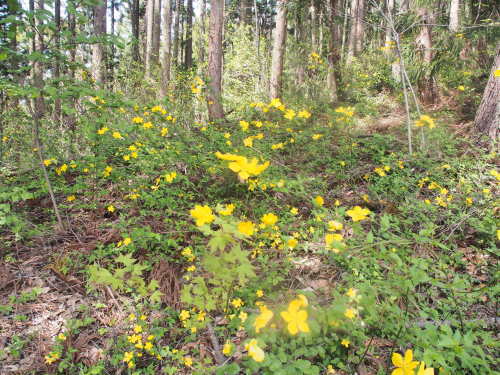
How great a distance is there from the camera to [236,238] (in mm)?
1227

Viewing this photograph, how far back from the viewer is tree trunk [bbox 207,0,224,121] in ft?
15.0

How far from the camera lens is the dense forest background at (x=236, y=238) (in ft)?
4.15

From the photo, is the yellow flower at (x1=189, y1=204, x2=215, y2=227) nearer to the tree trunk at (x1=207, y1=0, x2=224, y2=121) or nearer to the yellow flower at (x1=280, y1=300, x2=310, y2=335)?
the yellow flower at (x1=280, y1=300, x2=310, y2=335)

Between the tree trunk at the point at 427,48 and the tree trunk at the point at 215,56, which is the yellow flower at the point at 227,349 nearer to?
the tree trunk at the point at 215,56

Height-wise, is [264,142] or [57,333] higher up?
[264,142]

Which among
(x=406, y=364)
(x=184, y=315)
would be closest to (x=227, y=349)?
(x=184, y=315)

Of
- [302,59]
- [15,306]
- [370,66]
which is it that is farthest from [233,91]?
[15,306]

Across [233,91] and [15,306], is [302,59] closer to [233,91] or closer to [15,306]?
[233,91]

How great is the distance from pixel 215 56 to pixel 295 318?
4.61 metres

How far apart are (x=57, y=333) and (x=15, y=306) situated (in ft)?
1.32

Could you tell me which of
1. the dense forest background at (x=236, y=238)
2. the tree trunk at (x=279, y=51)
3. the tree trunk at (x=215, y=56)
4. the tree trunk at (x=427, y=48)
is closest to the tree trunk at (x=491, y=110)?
the dense forest background at (x=236, y=238)

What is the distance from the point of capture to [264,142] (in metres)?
3.26

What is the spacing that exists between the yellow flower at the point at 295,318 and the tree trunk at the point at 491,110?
3.32 metres

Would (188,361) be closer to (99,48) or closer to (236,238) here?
(236,238)
